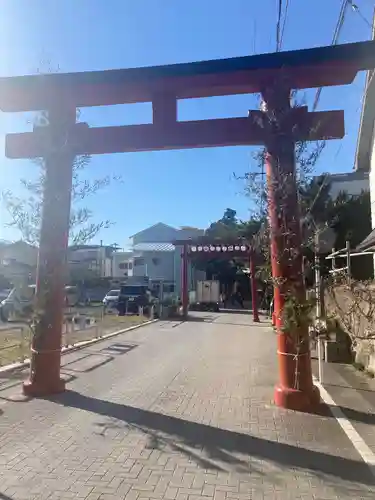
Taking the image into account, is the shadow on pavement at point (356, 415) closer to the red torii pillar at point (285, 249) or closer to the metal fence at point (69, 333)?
the red torii pillar at point (285, 249)

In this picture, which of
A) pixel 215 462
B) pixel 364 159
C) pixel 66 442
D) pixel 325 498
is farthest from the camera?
pixel 364 159

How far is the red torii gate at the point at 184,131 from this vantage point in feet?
21.5

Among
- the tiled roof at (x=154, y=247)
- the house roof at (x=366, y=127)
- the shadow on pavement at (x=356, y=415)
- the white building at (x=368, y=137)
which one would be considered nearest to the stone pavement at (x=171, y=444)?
the shadow on pavement at (x=356, y=415)

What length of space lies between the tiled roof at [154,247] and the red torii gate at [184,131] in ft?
127

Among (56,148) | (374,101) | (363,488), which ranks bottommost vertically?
(363,488)

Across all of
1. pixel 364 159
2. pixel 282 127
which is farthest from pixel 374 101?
pixel 282 127

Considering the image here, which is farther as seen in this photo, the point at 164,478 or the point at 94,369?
the point at 94,369

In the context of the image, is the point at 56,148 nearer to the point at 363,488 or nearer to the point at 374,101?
the point at 363,488

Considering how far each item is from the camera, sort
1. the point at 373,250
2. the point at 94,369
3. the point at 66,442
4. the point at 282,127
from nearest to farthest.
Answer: the point at 66,442, the point at 282,127, the point at 94,369, the point at 373,250

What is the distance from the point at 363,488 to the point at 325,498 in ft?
1.48

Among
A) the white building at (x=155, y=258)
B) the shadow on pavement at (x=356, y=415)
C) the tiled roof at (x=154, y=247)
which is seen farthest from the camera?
the tiled roof at (x=154, y=247)

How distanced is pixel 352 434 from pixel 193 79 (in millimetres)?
5396

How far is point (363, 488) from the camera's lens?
403 centimetres

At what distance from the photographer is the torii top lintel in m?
6.64
